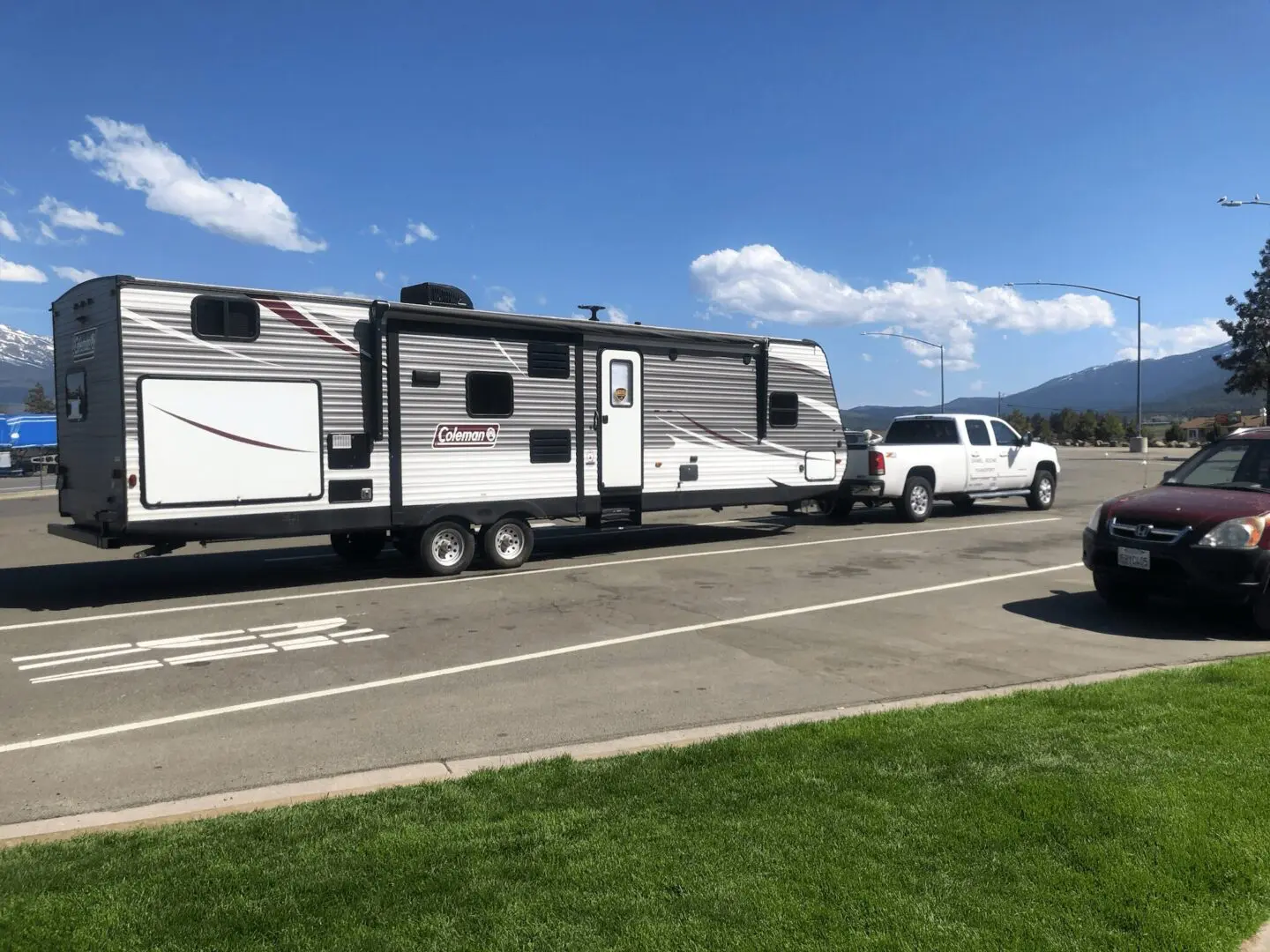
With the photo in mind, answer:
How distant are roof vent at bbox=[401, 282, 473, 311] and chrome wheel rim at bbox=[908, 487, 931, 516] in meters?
9.64

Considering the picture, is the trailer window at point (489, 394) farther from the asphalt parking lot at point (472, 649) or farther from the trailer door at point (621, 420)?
the asphalt parking lot at point (472, 649)

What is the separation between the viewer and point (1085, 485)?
27766mm

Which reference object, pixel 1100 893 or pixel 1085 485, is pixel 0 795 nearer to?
pixel 1100 893

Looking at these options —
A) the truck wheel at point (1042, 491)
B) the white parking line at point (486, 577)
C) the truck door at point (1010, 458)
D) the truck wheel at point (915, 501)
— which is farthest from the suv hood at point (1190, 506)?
the truck wheel at point (1042, 491)

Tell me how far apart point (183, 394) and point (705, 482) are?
725 centimetres

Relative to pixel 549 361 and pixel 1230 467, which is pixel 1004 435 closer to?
pixel 1230 467

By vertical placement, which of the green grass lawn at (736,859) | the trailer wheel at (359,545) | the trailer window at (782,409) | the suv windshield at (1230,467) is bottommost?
the green grass lawn at (736,859)

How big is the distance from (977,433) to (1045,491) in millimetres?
2513

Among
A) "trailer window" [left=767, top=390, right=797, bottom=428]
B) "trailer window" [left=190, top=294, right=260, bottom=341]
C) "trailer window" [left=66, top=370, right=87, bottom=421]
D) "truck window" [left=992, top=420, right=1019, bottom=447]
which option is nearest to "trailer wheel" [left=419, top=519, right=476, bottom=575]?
"trailer window" [left=190, top=294, right=260, bottom=341]

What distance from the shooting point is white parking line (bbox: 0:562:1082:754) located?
6.25 metres

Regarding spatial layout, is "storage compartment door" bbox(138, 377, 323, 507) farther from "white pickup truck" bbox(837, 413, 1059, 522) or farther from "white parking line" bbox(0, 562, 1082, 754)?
"white pickup truck" bbox(837, 413, 1059, 522)

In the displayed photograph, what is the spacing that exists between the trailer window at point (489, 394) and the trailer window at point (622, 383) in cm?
163

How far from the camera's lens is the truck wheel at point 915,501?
1836 centimetres

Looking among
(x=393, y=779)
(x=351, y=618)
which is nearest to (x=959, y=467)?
(x=351, y=618)
